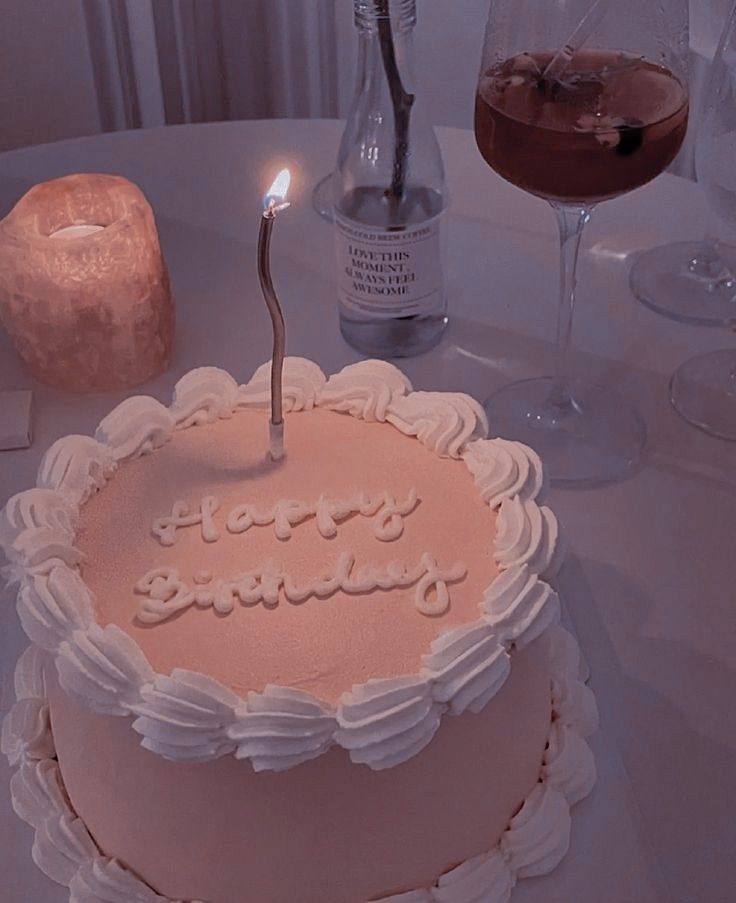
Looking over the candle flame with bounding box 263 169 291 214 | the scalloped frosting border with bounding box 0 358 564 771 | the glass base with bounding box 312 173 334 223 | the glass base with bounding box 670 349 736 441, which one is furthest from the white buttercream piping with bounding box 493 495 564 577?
the glass base with bounding box 312 173 334 223

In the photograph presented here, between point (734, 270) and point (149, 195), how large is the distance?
608 millimetres

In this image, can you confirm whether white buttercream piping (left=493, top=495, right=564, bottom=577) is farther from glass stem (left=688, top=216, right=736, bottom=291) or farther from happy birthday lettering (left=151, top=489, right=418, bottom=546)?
glass stem (left=688, top=216, right=736, bottom=291)

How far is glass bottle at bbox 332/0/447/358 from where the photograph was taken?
38.4 inches

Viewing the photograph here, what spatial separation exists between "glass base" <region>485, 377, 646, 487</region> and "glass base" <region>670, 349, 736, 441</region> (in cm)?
4

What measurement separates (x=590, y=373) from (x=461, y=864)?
1.70ft

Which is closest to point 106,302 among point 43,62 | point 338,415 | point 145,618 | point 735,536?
point 338,415

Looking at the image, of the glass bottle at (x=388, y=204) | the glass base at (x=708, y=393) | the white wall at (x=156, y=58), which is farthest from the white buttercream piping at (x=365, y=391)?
the white wall at (x=156, y=58)

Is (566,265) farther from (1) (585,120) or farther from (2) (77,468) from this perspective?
(2) (77,468)

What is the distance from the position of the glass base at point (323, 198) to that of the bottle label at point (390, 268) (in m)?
0.22

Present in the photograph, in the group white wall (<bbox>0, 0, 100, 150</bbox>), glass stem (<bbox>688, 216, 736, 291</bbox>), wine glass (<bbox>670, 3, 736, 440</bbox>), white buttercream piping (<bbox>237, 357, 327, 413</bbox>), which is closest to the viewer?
white buttercream piping (<bbox>237, 357, 327, 413</bbox>)

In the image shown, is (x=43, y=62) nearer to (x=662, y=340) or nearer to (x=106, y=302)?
(x=106, y=302)

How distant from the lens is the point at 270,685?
1.87 ft

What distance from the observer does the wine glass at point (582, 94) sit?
824 mm

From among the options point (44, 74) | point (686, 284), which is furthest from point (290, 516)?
point (44, 74)
